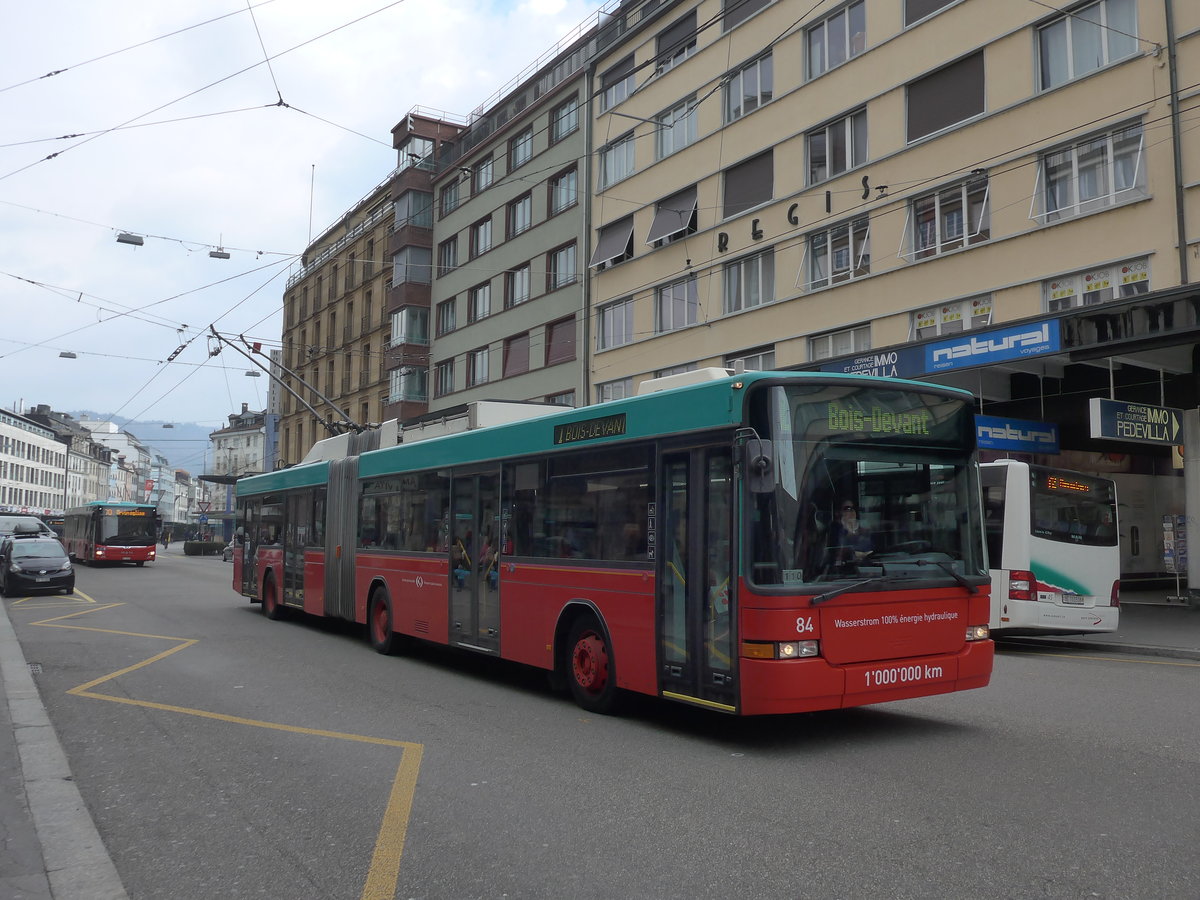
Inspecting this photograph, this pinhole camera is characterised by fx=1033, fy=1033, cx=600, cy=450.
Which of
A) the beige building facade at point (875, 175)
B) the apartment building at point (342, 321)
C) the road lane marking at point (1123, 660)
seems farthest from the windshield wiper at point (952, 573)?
the apartment building at point (342, 321)

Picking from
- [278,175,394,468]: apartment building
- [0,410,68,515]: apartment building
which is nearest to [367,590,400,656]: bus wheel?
[278,175,394,468]: apartment building

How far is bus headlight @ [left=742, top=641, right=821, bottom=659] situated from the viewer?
6961 millimetres

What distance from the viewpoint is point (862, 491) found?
24.2ft

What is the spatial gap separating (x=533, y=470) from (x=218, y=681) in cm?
400

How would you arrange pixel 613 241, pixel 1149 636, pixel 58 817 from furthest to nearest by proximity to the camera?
pixel 613 241
pixel 1149 636
pixel 58 817

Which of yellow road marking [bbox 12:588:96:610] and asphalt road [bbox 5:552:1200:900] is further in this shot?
yellow road marking [bbox 12:588:96:610]

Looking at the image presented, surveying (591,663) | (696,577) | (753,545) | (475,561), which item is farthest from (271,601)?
(753,545)

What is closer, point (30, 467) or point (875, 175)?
point (875, 175)

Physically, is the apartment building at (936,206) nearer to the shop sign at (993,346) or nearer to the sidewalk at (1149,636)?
the shop sign at (993,346)

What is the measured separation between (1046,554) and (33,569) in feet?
73.3

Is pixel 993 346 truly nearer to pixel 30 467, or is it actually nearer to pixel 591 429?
pixel 591 429

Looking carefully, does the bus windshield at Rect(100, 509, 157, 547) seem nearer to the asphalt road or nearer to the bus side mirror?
the asphalt road

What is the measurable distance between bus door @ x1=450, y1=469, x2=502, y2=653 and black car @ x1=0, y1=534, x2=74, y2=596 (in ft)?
58.1

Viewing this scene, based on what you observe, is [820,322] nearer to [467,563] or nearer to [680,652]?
[467,563]
